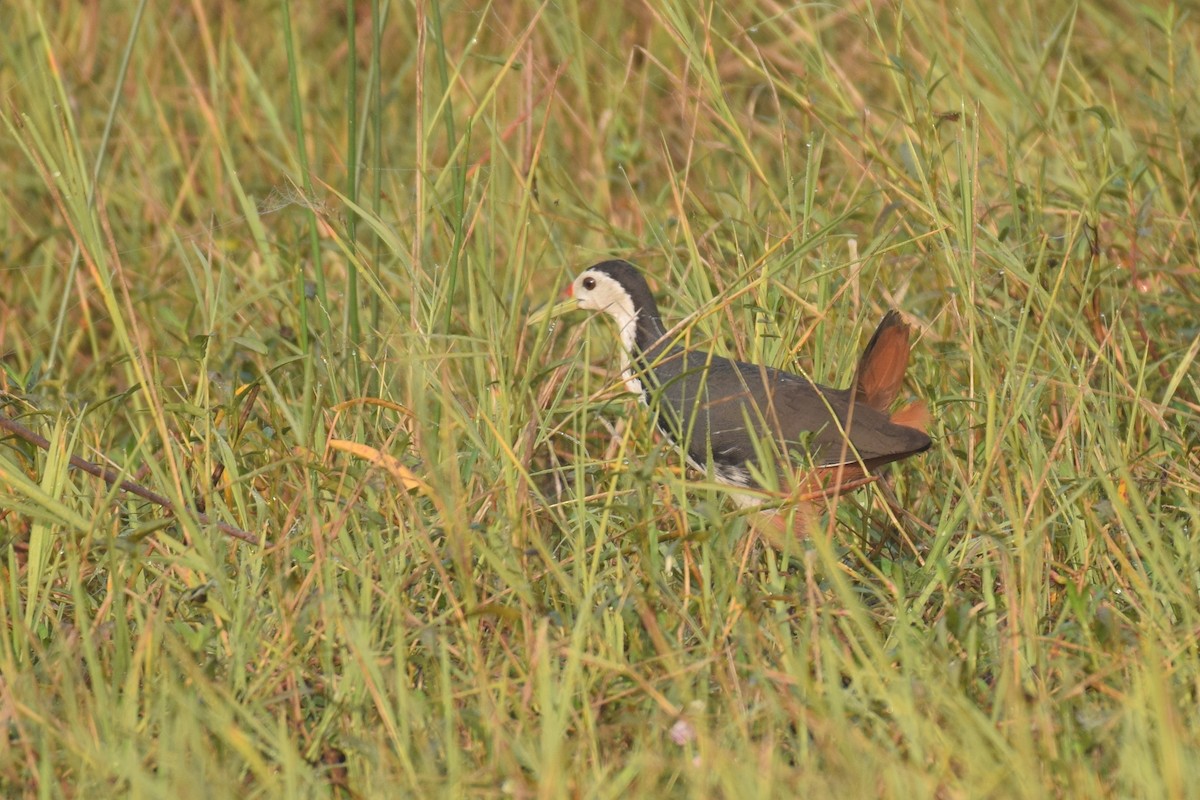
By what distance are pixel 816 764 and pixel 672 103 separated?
159 inches

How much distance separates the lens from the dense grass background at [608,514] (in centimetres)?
257

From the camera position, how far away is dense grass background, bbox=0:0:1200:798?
8.43 feet

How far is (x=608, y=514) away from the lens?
3.21 metres

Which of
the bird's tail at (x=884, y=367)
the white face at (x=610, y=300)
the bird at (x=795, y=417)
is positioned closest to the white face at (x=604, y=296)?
the white face at (x=610, y=300)

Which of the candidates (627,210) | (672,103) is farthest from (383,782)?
(672,103)

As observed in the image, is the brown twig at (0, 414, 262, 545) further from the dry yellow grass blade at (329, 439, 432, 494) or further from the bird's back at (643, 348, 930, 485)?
the bird's back at (643, 348, 930, 485)

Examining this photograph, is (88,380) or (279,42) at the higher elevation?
(279,42)

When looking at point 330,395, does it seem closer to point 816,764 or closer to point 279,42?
point 816,764

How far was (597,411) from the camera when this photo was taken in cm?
407

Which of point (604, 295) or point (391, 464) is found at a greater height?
point (391, 464)

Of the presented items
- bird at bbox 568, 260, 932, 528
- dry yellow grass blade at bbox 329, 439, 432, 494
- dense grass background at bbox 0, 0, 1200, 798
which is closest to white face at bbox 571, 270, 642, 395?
dense grass background at bbox 0, 0, 1200, 798

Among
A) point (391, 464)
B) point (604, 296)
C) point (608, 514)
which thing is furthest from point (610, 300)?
point (391, 464)

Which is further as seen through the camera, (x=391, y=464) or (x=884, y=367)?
(x=884, y=367)

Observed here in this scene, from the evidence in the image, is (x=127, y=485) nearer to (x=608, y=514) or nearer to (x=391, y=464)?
(x=391, y=464)
